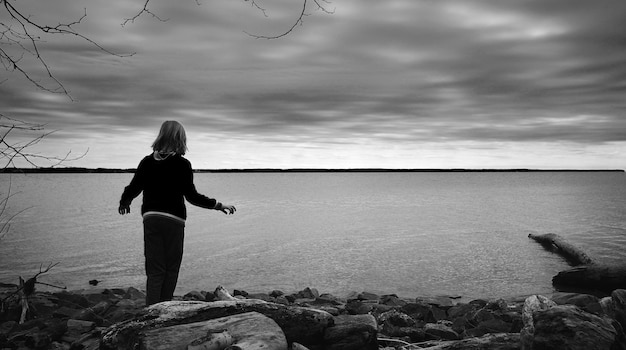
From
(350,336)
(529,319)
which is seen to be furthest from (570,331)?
(350,336)

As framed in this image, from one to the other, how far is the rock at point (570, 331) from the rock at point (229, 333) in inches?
91.4

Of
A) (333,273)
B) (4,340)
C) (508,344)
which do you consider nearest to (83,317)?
(4,340)

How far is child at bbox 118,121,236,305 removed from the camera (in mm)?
6160

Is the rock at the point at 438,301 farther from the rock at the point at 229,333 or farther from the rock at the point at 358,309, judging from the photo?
the rock at the point at 229,333

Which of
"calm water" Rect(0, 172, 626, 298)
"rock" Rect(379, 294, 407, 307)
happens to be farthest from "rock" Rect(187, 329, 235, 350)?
"calm water" Rect(0, 172, 626, 298)

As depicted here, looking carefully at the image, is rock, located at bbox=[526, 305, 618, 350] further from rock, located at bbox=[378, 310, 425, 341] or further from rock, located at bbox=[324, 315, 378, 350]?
rock, located at bbox=[378, 310, 425, 341]

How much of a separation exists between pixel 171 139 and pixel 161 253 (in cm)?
150

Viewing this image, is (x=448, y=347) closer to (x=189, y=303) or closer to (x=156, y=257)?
(x=189, y=303)

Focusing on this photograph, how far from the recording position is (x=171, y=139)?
613 centimetres

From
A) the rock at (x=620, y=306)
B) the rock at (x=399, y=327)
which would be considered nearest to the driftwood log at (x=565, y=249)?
the rock at (x=399, y=327)

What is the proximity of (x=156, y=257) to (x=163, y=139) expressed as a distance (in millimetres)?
1544

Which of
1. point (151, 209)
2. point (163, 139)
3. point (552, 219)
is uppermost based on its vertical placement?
point (163, 139)

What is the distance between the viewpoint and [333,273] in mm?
18938

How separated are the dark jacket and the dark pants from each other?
17 cm
